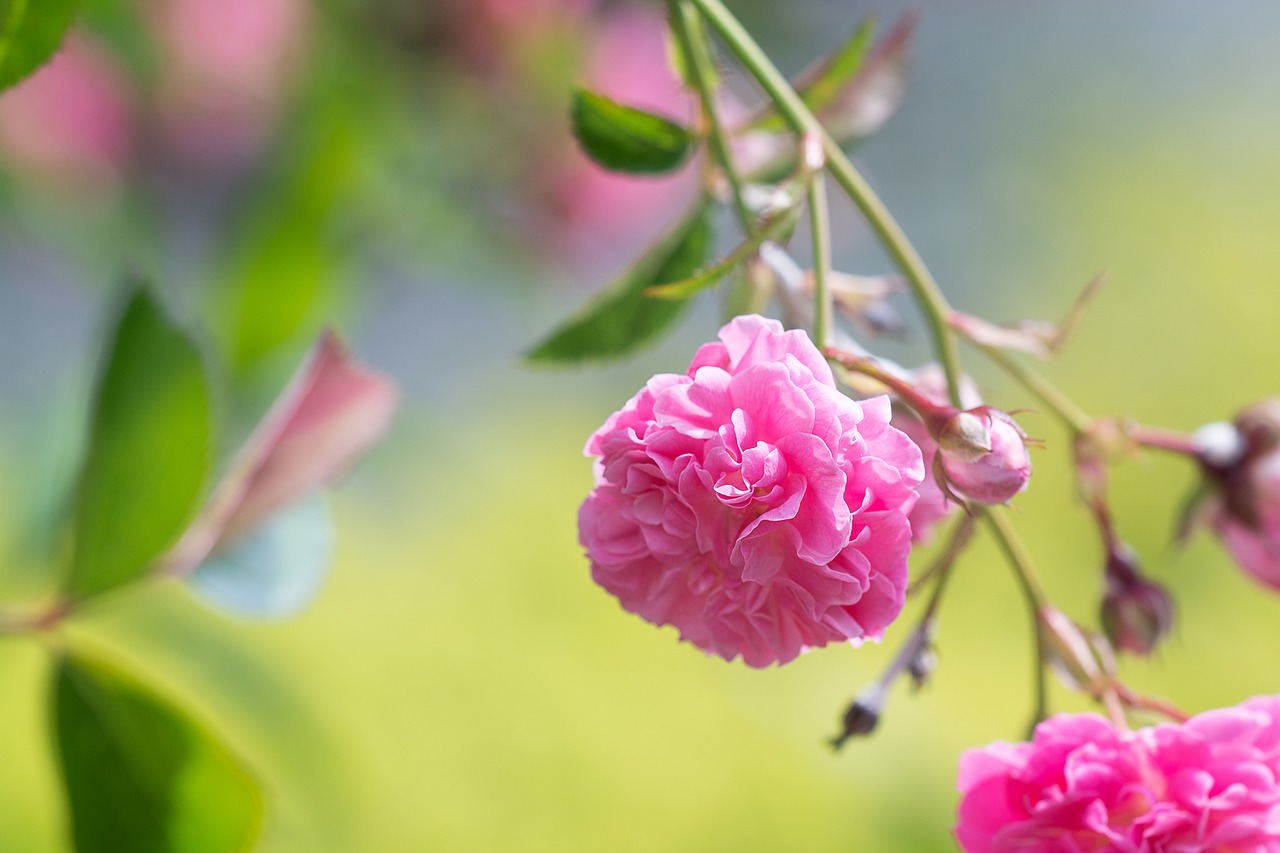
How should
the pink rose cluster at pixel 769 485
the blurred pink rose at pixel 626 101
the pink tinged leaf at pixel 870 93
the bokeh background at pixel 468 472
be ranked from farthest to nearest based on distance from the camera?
the blurred pink rose at pixel 626 101
the bokeh background at pixel 468 472
the pink tinged leaf at pixel 870 93
the pink rose cluster at pixel 769 485

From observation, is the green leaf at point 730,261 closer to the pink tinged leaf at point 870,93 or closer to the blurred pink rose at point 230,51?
the pink tinged leaf at point 870,93

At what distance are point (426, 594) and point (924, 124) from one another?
2.71 feet

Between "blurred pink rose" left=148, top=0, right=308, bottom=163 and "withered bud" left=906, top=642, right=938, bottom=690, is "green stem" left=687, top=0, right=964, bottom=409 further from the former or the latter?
"blurred pink rose" left=148, top=0, right=308, bottom=163

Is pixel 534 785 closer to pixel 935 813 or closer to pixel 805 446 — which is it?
pixel 935 813

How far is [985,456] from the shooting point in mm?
143

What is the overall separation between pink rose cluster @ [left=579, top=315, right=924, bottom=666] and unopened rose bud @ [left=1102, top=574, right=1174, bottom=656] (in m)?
0.08

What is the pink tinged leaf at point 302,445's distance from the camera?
240 millimetres

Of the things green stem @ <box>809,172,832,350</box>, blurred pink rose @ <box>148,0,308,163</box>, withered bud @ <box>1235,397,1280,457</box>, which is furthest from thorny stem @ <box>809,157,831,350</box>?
blurred pink rose @ <box>148,0,308,163</box>

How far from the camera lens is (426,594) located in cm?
58

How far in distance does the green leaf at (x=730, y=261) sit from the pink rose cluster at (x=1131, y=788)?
0.26 ft

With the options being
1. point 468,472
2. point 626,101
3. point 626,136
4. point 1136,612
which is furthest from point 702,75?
point 468,472

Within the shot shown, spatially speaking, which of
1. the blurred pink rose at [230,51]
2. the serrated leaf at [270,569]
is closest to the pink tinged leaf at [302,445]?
the serrated leaf at [270,569]

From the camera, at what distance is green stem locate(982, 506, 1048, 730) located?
175 millimetres

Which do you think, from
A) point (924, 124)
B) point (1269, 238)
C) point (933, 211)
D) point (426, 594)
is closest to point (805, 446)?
point (426, 594)
